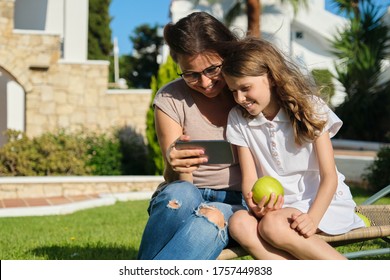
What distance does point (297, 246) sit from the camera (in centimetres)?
295

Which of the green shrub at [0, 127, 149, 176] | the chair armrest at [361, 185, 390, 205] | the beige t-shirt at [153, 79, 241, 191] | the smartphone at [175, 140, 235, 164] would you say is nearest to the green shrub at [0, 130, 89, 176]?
the green shrub at [0, 127, 149, 176]

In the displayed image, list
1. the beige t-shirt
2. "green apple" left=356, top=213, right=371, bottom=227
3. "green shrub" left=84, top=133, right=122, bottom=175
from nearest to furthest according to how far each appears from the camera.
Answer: the beige t-shirt → "green apple" left=356, top=213, right=371, bottom=227 → "green shrub" left=84, top=133, right=122, bottom=175

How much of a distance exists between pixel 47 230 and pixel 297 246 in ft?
14.3

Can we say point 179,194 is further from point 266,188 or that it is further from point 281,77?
point 281,77

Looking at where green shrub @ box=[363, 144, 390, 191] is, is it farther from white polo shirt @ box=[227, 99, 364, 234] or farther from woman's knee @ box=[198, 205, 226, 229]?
woman's knee @ box=[198, 205, 226, 229]

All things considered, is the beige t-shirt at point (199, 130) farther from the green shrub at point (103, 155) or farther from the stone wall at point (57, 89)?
the stone wall at point (57, 89)

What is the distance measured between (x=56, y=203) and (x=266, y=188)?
6868mm

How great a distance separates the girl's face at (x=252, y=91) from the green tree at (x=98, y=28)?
2826 centimetres

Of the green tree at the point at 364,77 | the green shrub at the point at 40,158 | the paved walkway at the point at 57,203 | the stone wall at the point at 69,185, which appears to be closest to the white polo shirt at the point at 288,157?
the paved walkway at the point at 57,203

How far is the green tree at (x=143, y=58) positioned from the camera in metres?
36.6

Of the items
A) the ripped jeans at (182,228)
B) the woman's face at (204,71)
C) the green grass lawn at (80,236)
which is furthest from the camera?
the green grass lawn at (80,236)

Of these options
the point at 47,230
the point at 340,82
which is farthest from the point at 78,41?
the point at 340,82

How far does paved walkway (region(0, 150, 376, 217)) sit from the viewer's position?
8.44m

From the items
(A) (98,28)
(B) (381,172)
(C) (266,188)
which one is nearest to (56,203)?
(B) (381,172)
